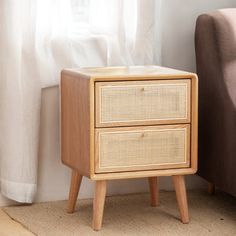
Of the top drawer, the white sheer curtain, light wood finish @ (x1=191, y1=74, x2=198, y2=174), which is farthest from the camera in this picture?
the white sheer curtain

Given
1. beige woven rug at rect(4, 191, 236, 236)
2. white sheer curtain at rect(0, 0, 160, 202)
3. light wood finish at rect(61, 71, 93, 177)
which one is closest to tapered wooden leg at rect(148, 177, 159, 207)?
beige woven rug at rect(4, 191, 236, 236)

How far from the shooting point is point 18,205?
10.1 feet

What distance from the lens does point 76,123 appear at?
283 cm

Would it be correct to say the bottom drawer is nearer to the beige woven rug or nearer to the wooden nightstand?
the wooden nightstand

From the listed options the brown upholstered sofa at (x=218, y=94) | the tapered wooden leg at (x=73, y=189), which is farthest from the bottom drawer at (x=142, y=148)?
the tapered wooden leg at (x=73, y=189)

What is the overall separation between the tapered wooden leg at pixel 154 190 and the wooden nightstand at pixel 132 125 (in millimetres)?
220

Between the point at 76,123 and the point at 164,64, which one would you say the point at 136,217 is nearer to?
the point at 76,123

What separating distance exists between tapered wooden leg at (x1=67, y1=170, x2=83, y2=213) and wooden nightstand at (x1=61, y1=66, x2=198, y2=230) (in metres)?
0.11

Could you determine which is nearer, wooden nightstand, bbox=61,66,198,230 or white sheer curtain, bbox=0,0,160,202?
wooden nightstand, bbox=61,66,198,230

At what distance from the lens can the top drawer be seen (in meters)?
2.69

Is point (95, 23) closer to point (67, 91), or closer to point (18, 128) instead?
point (67, 91)

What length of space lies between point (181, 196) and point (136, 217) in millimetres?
214

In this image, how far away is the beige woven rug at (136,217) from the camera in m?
2.78

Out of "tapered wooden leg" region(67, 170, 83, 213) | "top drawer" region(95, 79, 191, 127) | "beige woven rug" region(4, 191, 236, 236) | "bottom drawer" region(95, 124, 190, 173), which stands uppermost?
"top drawer" region(95, 79, 191, 127)
